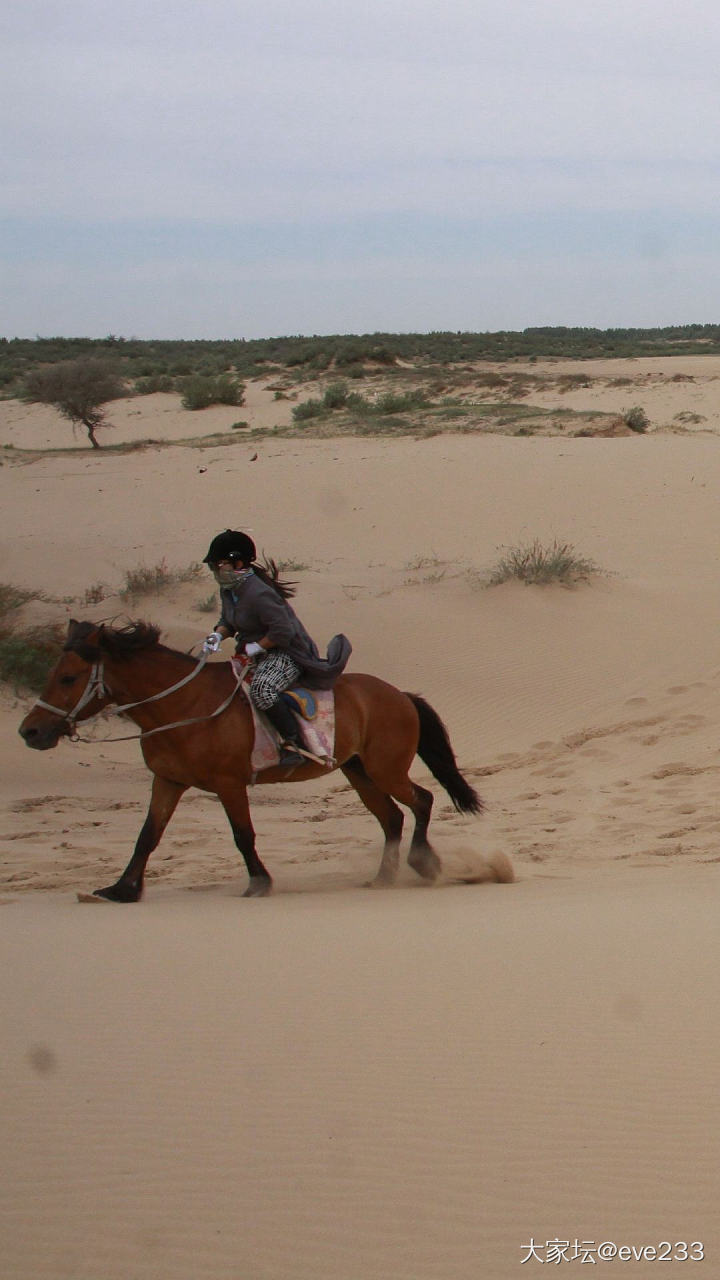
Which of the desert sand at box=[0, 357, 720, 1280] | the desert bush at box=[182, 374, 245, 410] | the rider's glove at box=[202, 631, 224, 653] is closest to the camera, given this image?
the desert sand at box=[0, 357, 720, 1280]

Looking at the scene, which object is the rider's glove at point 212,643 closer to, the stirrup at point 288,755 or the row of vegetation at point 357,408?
the stirrup at point 288,755

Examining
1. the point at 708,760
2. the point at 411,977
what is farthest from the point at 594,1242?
the point at 708,760

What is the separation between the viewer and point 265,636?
659 centimetres

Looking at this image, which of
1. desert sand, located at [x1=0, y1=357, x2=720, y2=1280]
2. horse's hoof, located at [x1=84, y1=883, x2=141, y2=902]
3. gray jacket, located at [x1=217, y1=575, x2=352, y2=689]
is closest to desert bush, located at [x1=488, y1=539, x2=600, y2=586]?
desert sand, located at [x1=0, y1=357, x2=720, y2=1280]

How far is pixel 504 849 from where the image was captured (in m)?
7.81

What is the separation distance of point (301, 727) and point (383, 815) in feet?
3.42

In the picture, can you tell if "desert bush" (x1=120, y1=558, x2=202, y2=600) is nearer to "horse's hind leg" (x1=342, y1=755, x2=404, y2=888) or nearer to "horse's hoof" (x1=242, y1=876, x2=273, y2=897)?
"horse's hind leg" (x1=342, y1=755, x2=404, y2=888)

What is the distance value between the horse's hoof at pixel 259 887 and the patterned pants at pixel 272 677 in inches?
37.5

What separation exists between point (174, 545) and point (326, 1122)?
14074 millimetres

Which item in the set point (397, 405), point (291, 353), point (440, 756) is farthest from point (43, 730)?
point (291, 353)

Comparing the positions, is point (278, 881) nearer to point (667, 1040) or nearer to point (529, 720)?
point (667, 1040)

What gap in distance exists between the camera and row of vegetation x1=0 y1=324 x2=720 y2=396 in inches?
1804

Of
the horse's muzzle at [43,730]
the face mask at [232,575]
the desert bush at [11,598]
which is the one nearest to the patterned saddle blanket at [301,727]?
the face mask at [232,575]

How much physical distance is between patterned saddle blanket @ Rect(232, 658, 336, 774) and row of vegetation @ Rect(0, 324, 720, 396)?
36.3 meters
